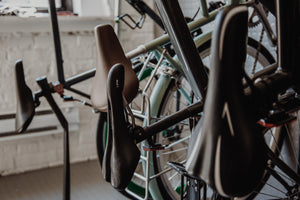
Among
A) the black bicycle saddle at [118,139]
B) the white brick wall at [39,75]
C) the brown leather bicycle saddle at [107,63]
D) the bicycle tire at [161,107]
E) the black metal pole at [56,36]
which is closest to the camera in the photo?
the black bicycle saddle at [118,139]

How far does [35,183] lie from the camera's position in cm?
174

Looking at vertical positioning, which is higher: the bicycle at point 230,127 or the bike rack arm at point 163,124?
the bicycle at point 230,127

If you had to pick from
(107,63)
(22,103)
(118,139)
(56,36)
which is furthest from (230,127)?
(56,36)

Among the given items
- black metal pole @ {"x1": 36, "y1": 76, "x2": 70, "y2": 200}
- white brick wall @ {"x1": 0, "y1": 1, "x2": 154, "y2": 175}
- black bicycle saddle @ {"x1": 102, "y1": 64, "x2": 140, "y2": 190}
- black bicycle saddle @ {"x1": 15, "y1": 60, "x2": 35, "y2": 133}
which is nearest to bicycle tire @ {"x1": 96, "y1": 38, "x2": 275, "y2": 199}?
black metal pole @ {"x1": 36, "y1": 76, "x2": 70, "y2": 200}

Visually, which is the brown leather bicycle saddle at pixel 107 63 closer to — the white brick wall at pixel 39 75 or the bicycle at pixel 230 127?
the bicycle at pixel 230 127

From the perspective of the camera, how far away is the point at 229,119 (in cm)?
29

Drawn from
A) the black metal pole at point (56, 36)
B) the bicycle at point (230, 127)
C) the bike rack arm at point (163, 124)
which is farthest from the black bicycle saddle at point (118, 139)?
the black metal pole at point (56, 36)

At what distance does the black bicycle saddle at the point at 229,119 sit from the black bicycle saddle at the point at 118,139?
151 millimetres

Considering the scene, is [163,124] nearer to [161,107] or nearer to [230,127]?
[230,127]

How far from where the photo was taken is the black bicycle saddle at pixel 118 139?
42 centimetres

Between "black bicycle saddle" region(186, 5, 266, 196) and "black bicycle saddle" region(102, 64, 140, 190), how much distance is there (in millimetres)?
151

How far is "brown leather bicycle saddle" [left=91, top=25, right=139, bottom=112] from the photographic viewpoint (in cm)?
73

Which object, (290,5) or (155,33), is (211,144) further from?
(155,33)

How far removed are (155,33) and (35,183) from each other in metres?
1.26
